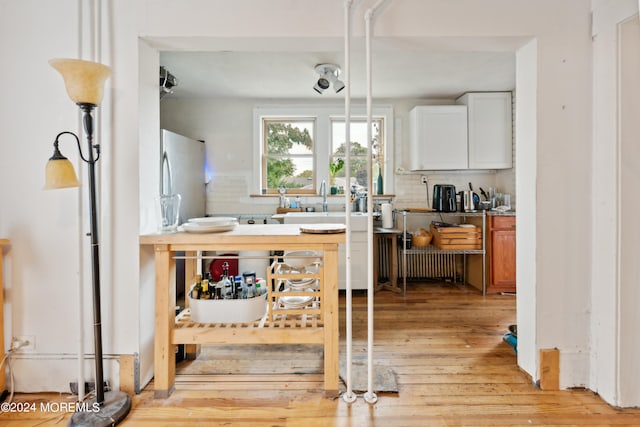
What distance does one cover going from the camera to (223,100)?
4172mm

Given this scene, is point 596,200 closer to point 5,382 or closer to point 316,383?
point 316,383

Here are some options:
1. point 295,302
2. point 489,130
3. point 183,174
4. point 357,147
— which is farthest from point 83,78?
point 489,130

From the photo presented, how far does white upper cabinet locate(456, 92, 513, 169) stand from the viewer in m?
3.92

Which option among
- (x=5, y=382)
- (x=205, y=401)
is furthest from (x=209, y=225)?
(x=5, y=382)

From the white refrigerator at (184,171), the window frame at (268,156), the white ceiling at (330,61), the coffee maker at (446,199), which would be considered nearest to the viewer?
the white ceiling at (330,61)

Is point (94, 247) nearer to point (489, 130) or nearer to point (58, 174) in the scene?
point (58, 174)

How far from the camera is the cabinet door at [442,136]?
394cm

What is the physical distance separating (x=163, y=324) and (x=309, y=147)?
295 cm

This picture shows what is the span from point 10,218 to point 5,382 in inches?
33.9

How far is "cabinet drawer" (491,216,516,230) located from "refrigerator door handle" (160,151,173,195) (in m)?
3.24

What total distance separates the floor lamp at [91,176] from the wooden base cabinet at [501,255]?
3.37 meters

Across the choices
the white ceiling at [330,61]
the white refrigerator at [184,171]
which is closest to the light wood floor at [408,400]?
the white refrigerator at [184,171]

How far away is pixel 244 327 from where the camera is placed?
5.98 feet

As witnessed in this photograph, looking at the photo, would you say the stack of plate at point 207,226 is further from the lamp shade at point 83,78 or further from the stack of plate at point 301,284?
the lamp shade at point 83,78
